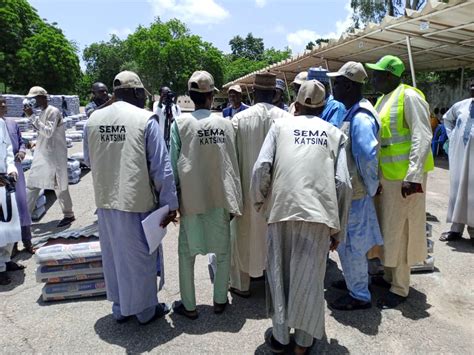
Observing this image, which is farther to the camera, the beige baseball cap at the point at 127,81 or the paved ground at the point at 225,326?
the beige baseball cap at the point at 127,81

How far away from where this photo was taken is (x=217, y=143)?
9.98 ft

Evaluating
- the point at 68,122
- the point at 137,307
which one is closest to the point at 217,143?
the point at 137,307

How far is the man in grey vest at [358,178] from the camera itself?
2924 mm

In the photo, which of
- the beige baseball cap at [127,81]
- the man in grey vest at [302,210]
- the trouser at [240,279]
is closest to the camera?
the man in grey vest at [302,210]

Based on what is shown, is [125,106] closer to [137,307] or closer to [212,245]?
[212,245]

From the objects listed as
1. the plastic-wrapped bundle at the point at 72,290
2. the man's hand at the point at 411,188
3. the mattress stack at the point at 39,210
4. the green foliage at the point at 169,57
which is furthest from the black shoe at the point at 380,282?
the green foliage at the point at 169,57

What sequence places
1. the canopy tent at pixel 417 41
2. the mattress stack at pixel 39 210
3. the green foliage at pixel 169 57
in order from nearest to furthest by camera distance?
1. the mattress stack at pixel 39 210
2. the canopy tent at pixel 417 41
3. the green foliage at pixel 169 57

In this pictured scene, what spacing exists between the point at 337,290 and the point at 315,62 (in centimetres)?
1065

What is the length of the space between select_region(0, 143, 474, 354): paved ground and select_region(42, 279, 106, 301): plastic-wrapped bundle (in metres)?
0.06

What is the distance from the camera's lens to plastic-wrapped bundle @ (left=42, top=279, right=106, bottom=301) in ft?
11.2

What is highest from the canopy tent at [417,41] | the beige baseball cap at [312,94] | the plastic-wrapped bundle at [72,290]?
the canopy tent at [417,41]

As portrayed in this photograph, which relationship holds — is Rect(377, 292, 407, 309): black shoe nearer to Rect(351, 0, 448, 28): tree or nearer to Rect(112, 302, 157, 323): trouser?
Rect(112, 302, 157, 323): trouser

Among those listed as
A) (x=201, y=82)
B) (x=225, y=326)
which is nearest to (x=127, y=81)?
(x=201, y=82)

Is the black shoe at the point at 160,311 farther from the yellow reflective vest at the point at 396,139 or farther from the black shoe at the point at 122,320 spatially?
the yellow reflective vest at the point at 396,139
